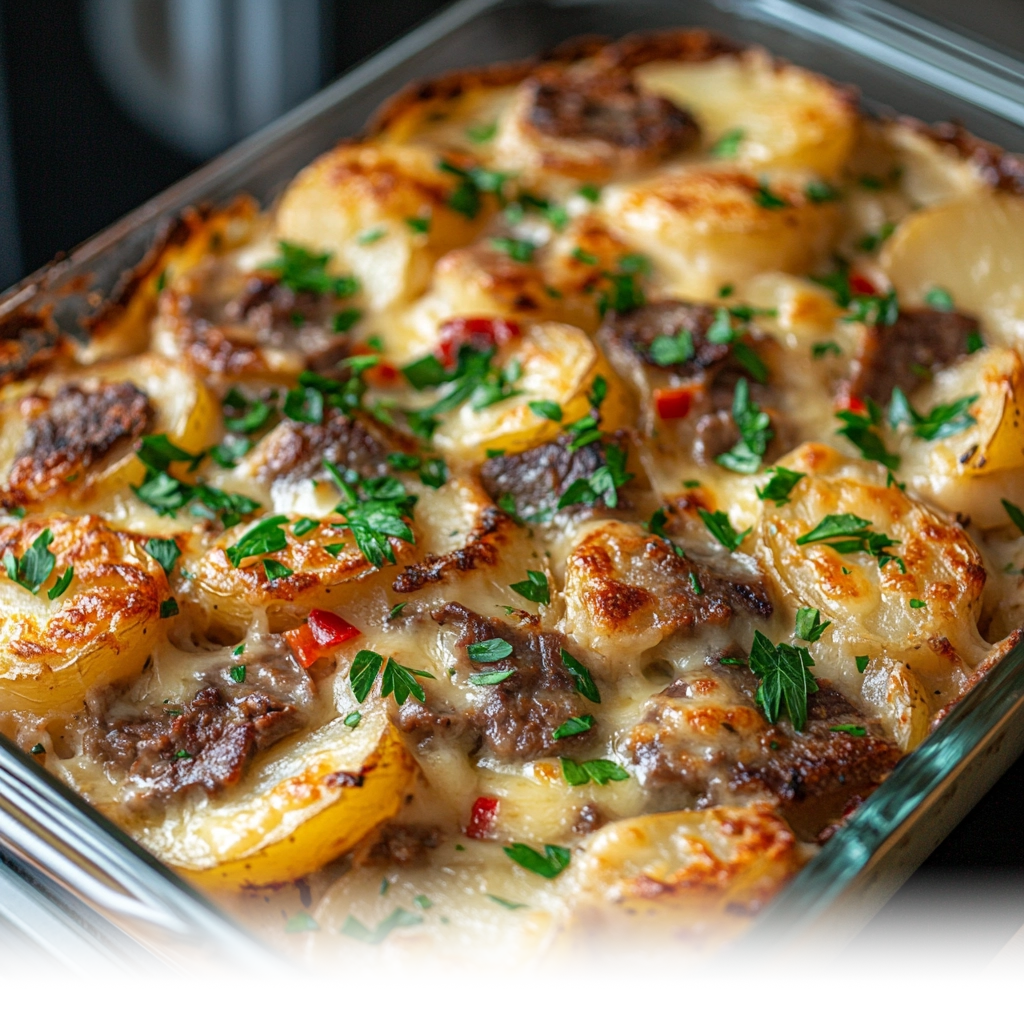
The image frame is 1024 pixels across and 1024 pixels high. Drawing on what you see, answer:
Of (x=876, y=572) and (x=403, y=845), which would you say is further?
(x=876, y=572)

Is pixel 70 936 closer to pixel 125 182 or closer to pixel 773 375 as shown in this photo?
pixel 773 375

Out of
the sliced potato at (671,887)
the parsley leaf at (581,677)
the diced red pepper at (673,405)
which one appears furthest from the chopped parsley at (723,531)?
the sliced potato at (671,887)

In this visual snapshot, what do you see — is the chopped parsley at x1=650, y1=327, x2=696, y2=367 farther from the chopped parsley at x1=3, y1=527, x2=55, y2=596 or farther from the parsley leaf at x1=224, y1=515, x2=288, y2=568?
the chopped parsley at x1=3, y1=527, x2=55, y2=596

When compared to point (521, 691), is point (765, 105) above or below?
above

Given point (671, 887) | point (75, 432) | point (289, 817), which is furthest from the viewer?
point (75, 432)

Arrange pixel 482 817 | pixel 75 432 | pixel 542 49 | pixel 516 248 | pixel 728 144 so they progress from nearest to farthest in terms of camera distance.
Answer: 1. pixel 482 817
2. pixel 75 432
3. pixel 516 248
4. pixel 728 144
5. pixel 542 49

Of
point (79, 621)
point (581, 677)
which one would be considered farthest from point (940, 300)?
point (79, 621)

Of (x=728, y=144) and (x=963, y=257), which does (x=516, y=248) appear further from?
(x=963, y=257)
